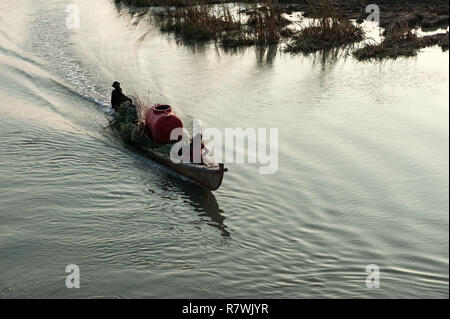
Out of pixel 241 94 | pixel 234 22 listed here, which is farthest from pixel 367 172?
pixel 234 22

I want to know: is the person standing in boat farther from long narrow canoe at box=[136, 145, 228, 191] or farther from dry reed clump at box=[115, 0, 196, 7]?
dry reed clump at box=[115, 0, 196, 7]

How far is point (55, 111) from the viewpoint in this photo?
54.5 ft

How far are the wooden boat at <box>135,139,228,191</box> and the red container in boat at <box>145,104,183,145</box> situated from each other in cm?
42

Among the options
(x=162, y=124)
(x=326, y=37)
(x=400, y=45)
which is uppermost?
(x=326, y=37)

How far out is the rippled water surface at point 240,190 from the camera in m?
9.00

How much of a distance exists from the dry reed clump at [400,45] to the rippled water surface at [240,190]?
55cm

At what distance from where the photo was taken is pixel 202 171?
1141 cm

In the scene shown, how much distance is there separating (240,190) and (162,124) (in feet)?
8.08

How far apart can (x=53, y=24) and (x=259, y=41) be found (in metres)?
9.65

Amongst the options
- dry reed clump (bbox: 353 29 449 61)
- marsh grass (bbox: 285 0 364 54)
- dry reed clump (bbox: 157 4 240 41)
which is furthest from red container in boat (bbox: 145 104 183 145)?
dry reed clump (bbox: 157 4 240 41)

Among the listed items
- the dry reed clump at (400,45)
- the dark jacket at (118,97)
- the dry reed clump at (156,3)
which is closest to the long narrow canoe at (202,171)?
the dark jacket at (118,97)

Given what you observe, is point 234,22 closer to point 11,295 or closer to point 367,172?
point 367,172

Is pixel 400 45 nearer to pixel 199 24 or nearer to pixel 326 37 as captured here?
pixel 326 37

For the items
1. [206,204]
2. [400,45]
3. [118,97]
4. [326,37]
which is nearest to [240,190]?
[206,204]
